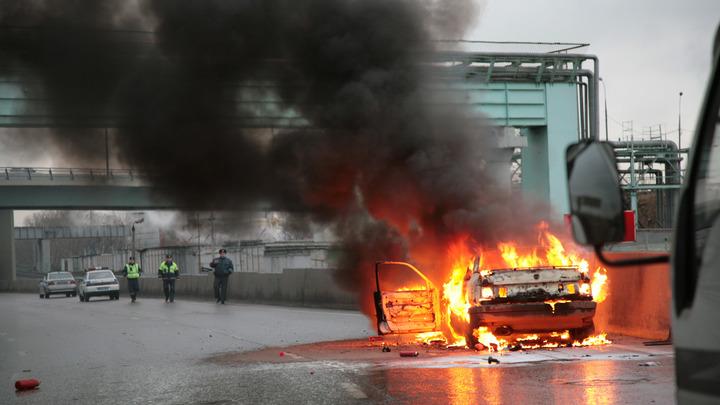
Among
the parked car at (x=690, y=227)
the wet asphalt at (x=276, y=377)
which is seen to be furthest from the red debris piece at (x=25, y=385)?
the parked car at (x=690, y=227)

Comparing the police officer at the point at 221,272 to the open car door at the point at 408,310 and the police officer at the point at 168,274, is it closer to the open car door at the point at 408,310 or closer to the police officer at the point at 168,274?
the police officer at the point at 168,274

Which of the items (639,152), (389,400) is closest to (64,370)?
(389,400)

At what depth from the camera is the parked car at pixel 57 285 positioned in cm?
5367

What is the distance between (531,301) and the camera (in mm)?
13531

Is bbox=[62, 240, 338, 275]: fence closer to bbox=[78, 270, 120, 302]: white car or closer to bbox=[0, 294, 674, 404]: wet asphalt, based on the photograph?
bbox=[78, 270, 120, 302]: white car

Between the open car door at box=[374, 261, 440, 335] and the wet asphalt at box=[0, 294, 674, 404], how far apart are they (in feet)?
3.72

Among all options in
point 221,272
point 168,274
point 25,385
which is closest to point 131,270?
point 168,274

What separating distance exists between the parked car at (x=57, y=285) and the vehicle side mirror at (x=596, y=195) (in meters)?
52.6

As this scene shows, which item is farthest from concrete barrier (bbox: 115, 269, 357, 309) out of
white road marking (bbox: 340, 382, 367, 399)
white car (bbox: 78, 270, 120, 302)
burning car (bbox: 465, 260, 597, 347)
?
white road marking (bbox: 340, 382, 367, 399)

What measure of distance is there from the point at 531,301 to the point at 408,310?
1999 millimetres

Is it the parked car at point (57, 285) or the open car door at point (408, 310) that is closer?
the open car door at point (408, 310)

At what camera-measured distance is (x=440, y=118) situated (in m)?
19.4

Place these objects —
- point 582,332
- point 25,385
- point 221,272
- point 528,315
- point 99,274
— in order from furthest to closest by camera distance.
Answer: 1. point 99,274
2. point 221,272
3. point 582,332
4. point 528,315
5. point 25,385

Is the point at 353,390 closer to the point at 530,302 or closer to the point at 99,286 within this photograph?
the point at 530,302
